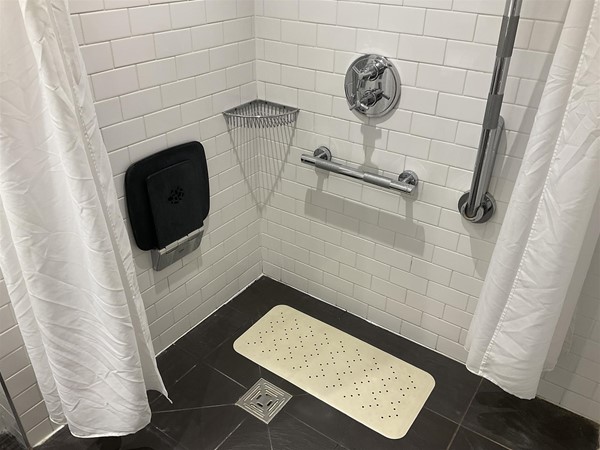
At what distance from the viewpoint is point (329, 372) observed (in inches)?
69.8

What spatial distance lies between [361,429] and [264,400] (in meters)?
0.33

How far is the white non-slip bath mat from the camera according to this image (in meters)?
1.64

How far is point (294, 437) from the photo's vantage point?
61.2 inches

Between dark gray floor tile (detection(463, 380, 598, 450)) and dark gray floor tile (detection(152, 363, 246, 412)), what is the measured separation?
0.78m

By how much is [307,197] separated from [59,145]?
1.05m

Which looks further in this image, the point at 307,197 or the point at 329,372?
the point at 307,197

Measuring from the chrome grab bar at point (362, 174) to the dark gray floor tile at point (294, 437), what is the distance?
0.82 m

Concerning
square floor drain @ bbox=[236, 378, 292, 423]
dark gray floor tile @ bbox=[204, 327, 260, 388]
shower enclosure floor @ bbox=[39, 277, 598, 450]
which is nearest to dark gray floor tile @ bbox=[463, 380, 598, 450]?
shower enclosure floor @ bbox=[39, 277, 598, 450]

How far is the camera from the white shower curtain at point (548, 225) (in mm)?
1090

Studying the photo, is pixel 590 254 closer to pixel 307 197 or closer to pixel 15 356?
pixel 307 197

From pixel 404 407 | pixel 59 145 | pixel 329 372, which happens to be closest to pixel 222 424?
pixel 329 372

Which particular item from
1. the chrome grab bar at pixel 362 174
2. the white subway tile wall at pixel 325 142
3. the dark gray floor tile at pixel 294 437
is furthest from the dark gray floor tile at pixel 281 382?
the chrome grab bar at pixel 362 174

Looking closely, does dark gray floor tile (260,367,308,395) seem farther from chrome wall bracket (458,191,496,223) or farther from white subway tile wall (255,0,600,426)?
chrome wall bracket (458,191,496,223)

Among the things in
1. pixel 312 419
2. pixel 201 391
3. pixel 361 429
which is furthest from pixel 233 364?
pixel 361 429
